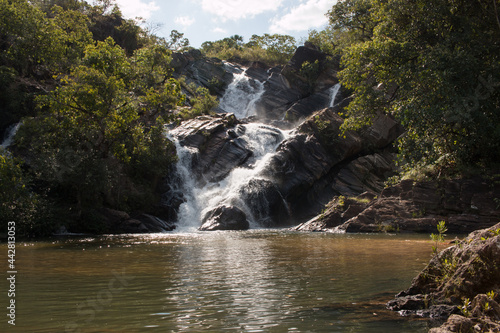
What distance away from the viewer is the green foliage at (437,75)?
60.5ft

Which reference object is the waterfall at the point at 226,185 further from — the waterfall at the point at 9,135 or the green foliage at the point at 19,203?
the waterfall at the point at 9,135

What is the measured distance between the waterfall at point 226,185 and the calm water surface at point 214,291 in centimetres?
1545

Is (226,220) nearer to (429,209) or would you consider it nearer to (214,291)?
(429,209)

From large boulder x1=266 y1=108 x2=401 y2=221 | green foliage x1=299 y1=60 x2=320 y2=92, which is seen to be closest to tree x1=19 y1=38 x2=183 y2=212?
large boulder x1=266 y1=108 x2=401 y2=221

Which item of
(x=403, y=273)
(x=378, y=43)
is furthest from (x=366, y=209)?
(x=403, y=273)

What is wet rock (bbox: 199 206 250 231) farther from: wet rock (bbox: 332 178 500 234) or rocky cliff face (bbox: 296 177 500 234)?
wet rock (bbox: 332 178 500 234)

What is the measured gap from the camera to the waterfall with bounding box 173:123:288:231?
28.2 metres

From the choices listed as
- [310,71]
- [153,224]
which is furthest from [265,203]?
[310,71]

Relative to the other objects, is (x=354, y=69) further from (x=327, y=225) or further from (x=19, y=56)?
(x=19, y=56)

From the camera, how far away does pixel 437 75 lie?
18.3m

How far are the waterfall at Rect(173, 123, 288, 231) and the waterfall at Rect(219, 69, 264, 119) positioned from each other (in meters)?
15.1

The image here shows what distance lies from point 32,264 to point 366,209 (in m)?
17.0

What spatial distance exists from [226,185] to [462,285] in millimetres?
26019

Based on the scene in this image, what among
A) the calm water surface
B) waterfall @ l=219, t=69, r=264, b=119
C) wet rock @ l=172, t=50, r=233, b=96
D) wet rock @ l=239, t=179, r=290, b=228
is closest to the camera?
the calm water surface
